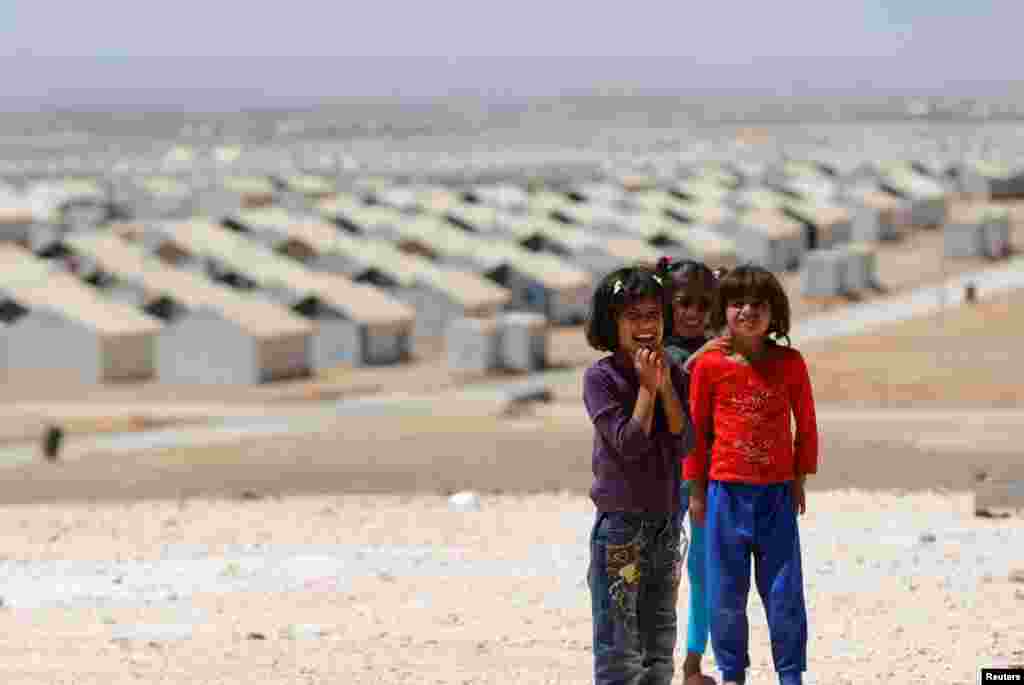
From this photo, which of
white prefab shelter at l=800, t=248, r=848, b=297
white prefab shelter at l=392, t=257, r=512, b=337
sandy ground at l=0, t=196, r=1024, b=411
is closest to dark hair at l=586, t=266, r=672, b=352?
sandy ground at l=0, t=196, r=1024, b=411

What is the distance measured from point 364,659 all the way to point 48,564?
12.7 feet

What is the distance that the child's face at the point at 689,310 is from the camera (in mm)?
7398

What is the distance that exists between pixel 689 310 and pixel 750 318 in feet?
2.51

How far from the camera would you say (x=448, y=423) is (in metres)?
31.3

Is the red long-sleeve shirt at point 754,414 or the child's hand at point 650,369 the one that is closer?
the child's hand at point 650,369

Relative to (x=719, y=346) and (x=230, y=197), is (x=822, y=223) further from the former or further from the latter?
(x=719, y=346)

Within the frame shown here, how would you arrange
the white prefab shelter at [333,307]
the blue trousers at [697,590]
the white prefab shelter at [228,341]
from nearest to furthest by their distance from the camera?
the blue trousers at [697,590], the white prefab shelter at [228,341], the white prefab shelter at [333,307]

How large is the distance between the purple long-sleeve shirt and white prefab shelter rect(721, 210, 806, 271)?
2255 inches

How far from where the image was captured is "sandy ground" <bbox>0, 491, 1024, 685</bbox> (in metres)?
8.00

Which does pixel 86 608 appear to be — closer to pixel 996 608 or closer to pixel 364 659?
pixel 364 659

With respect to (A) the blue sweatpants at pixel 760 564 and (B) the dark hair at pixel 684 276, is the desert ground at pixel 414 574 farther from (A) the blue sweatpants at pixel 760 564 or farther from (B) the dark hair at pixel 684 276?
(B) the dark hair at pixel 684 276

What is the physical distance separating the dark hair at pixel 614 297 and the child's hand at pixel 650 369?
107 millimetres

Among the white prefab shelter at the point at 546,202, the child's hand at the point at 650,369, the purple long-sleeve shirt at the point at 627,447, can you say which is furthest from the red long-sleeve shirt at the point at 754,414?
the white prefab shelter at the point at 546,202

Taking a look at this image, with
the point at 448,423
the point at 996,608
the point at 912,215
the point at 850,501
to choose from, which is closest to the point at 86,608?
the point at 996,608
